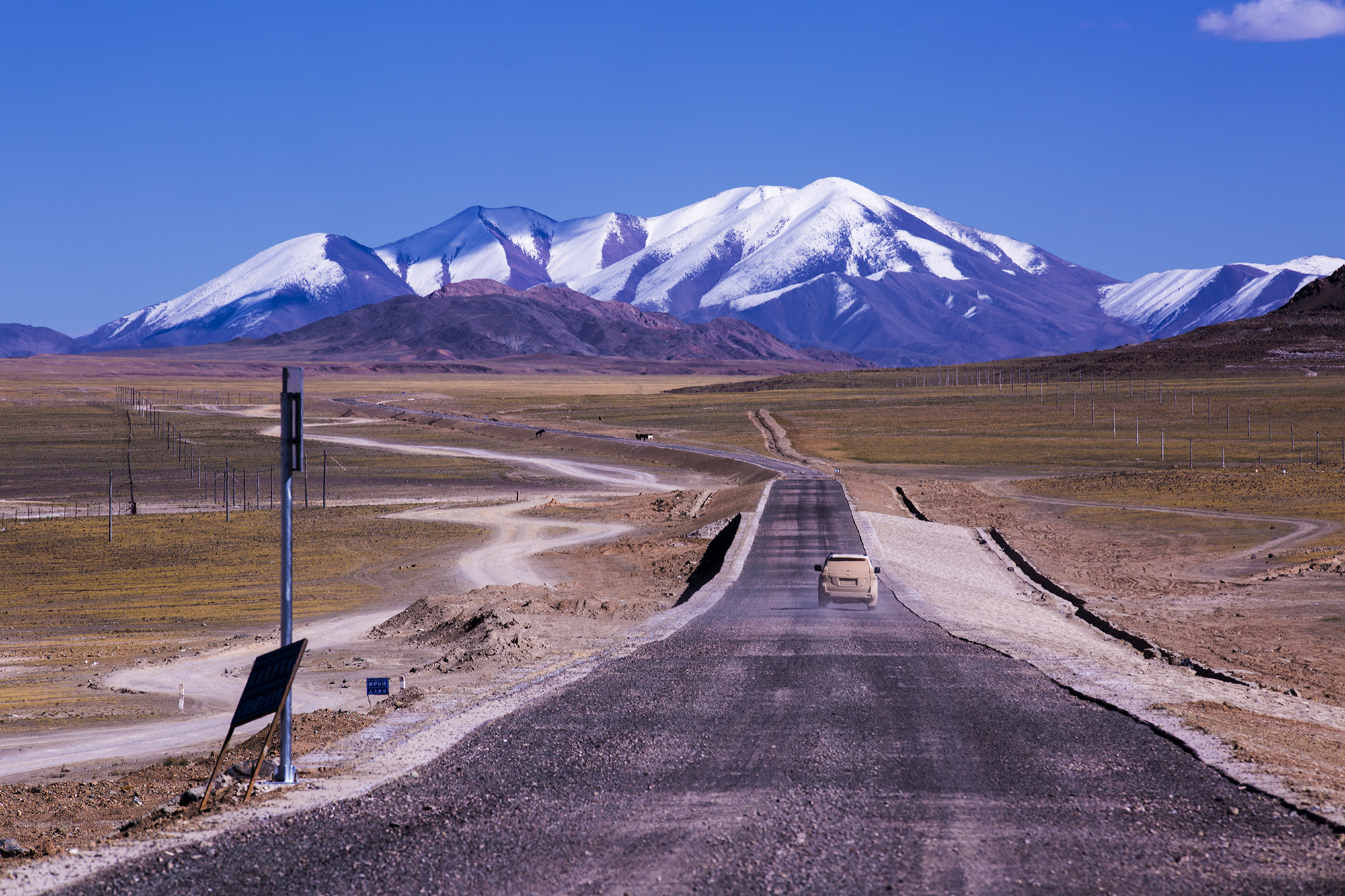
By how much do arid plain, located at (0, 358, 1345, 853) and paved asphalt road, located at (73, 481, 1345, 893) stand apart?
1.63m

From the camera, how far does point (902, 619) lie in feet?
90.4

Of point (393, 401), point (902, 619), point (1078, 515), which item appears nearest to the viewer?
point (902, 619)

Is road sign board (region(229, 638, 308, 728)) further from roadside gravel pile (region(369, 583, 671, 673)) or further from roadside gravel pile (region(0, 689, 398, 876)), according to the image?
roadside gravel pile (region(369, 583, 671, 673))

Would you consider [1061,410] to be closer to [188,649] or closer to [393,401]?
[393,401]

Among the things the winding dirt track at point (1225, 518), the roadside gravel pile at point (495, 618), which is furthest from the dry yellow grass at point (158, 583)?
the winding dirt track at point (1225, 518)

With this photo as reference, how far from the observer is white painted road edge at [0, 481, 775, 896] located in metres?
10.4

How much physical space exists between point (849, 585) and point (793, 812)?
17928 mm

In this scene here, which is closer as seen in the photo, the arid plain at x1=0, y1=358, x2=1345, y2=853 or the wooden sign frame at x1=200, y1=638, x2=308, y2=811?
the wooden sign frame at x1=200, y1=638, x2=308, y2=811

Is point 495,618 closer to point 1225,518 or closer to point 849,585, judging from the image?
point 849,585

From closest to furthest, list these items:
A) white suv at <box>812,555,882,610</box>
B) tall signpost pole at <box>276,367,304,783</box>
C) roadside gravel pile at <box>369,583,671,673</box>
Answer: tall signpost pole at <box>276,367,304,783</box>
roadside gravel pile at <box>369,583,671,673</box>
white suv at <box>812,555,882,610</box>

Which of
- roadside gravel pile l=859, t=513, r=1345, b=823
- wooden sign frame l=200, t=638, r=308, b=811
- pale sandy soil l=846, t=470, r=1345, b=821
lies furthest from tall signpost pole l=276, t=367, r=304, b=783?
pale sandy soil l=846, t=470, r=1345, b=821

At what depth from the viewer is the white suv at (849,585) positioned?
29219mm

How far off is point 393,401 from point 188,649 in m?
166

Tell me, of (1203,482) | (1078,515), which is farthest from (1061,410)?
(1078,515)
